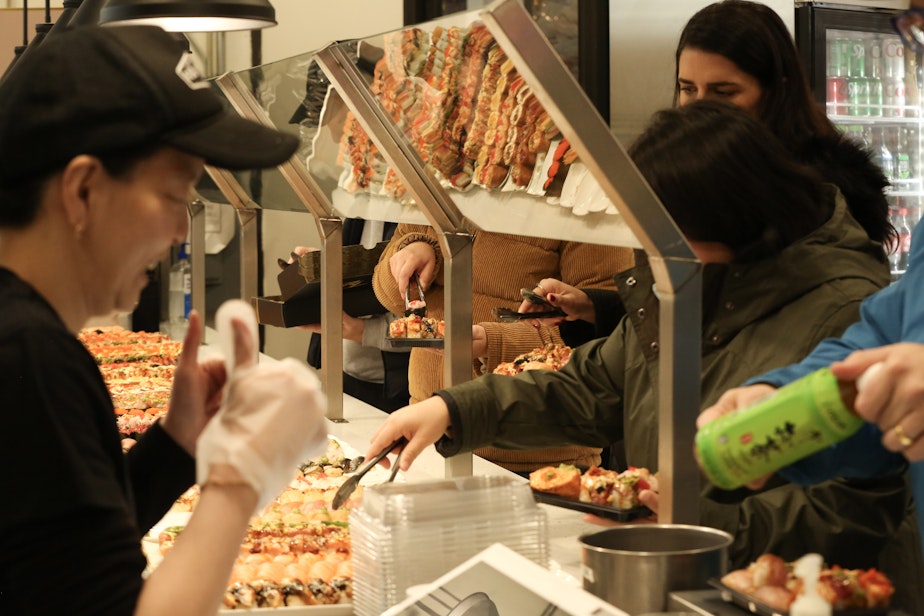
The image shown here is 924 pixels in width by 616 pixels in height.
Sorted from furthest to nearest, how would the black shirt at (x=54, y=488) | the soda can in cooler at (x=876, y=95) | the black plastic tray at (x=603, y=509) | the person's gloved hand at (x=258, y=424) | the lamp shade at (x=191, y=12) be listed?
the soda can in cooler at (x=876, y=95), the lamp shade at (x=191, y=12), the black plastic tray at (x=603, y=509), the person's gloved hand at (x=258, y=424), the black shirt at (x=54, y=488)

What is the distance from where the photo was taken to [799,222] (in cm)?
208

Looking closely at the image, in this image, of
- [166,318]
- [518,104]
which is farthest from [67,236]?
[166,318]

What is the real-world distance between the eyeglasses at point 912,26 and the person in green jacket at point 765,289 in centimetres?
55

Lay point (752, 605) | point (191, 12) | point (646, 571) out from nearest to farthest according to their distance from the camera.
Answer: point (752, 605) → point (646, 571) → point (191, 12)

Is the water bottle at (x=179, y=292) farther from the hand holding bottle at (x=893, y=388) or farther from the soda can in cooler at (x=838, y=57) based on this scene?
the hand holding bottle at (x=893, y=388)

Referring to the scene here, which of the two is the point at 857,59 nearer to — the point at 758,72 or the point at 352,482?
the point at 758,72

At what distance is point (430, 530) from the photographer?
6.01 ft

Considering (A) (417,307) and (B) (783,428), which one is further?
(A) (417,307)

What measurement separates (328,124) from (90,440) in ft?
7.62

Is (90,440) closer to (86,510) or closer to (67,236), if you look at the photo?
(86,510)

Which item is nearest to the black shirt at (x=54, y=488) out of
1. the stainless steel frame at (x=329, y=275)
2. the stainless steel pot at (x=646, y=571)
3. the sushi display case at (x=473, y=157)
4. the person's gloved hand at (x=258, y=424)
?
the person's gloved hand at (x=258, y=424)

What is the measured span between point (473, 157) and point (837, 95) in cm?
355

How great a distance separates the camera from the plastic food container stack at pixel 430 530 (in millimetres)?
1800

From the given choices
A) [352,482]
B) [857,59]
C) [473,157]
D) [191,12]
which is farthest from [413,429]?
[857,59]
